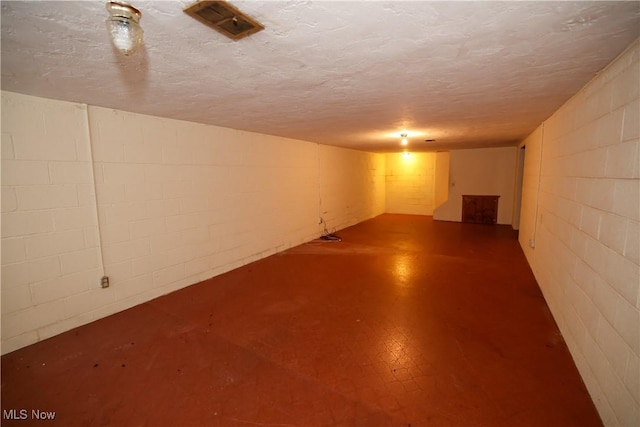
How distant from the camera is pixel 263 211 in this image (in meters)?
4.75

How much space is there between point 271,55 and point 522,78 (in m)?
1.79

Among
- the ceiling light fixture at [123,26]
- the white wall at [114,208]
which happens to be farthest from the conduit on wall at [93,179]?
the ceiling light fixture at [123,26]

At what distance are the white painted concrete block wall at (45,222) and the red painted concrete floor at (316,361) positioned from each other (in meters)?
0.23

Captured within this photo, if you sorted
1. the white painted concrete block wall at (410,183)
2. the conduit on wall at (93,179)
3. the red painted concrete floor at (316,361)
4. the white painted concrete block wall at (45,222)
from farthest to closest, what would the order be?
the white painted concrete block wall at (410,183), the conduit on wall at (93,179), the white painted concrete block wall at (45,222), the red painted concrete floor at (316,361)

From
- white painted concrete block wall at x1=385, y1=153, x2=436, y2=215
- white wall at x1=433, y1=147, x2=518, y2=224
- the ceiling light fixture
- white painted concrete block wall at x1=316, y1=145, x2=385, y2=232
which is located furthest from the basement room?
white painted concrete block wall at x1=385, y1=153, x2=436, y2=215

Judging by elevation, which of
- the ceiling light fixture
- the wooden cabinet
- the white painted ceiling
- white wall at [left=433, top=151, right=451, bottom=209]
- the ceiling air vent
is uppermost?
the white painted ceiling

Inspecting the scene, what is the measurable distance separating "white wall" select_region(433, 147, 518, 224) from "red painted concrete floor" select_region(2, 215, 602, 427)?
4.67 metres

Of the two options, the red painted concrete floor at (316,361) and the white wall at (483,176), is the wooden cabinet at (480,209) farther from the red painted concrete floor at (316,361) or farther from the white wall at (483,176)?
the red painted concrete floor at (316,361)

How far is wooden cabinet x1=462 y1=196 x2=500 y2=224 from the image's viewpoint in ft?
25.4

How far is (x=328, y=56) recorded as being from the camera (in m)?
1.69

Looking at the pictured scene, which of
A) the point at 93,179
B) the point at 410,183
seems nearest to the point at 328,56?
the point at 93,179

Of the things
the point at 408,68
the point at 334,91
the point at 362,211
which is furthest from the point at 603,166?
the point at 362,211

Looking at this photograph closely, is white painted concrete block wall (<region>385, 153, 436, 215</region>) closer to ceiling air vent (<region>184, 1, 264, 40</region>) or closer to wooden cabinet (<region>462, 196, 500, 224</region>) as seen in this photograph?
wooden cabinet (<region>462, 196, 500, 224</region>)

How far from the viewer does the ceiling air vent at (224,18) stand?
116cm
